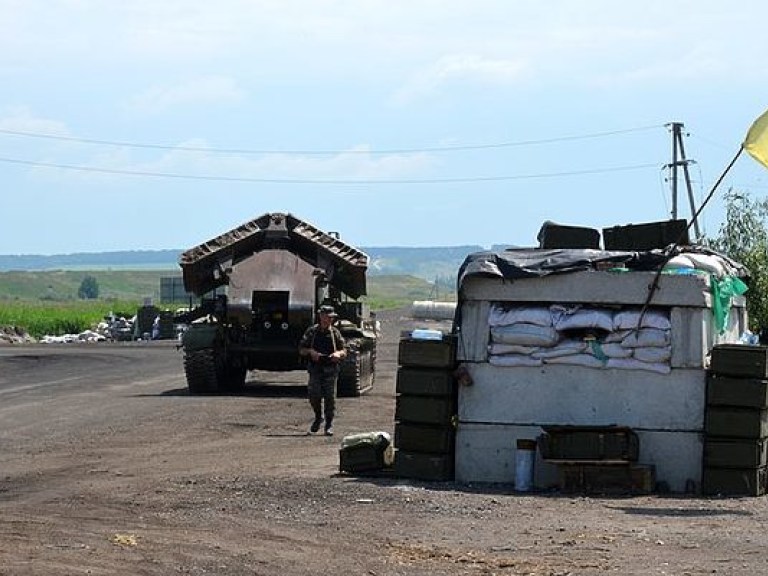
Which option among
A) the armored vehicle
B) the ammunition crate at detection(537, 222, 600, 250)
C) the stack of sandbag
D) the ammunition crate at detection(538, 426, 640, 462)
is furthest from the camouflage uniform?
the armored vehicle

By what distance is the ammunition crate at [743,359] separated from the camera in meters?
17.1

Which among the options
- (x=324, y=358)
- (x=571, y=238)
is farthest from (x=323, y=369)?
(x=571, y=238)

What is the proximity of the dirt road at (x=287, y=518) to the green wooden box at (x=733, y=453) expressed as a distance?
512 millimetres

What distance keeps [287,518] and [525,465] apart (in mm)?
3447

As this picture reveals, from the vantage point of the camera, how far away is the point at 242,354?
32719 millimetres

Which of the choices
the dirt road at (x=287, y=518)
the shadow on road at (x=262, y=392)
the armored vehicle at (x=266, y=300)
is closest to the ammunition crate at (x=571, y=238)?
the dirt road at (x=287, y=518)

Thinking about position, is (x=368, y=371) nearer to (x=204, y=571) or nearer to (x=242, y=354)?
(x=242, y=354)

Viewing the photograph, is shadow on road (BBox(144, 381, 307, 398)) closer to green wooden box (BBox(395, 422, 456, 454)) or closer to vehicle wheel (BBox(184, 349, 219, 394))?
vehicle wheel (BBox(184, 349, 219, 394))

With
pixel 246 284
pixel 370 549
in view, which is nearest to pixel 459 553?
pixel 370 549

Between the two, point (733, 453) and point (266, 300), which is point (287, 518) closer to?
point (733, 453)

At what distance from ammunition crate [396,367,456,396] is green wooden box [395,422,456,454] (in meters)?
0.35

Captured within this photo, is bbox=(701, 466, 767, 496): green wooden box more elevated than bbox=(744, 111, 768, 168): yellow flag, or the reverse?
bbox=(744, 111, 768, 168): yellow flag

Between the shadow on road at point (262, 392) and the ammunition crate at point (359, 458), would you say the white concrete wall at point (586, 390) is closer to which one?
the ammunition crate at point (359, 458)

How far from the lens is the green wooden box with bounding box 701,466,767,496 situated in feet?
56.0
